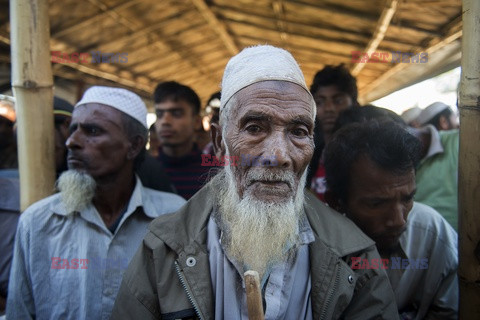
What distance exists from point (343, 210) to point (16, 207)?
6.60 ft

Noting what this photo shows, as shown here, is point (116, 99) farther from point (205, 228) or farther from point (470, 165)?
point (470, 165)

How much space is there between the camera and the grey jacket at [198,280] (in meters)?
1.47

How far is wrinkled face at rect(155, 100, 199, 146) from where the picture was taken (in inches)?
142

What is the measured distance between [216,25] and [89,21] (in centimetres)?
194

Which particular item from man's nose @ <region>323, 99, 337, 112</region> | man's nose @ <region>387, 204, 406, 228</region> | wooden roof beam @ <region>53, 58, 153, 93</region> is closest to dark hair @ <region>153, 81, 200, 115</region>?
man's nose @ <region>323, 99, 337, 112</region>

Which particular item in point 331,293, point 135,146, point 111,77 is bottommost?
point 331,293

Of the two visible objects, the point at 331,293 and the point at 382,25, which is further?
the point at 382,25

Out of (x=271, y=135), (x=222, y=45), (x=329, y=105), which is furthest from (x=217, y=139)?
(x=222, y=45)

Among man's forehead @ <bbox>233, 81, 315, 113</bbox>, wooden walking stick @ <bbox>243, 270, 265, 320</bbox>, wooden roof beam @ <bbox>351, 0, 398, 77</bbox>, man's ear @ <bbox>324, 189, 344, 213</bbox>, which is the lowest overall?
wooden walking stick @ <bbox>243, 270, 265, 320</bbox>

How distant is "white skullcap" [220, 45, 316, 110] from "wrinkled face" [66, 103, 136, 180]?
0.91m

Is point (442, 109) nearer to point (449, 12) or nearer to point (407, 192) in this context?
point (449, 12)

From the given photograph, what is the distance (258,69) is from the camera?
65.8 inches

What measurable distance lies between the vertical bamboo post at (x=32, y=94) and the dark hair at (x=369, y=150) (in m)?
1.68

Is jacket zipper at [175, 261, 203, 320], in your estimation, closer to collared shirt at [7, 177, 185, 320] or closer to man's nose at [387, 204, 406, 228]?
collared shirt at [7, 177, 185, 320]
